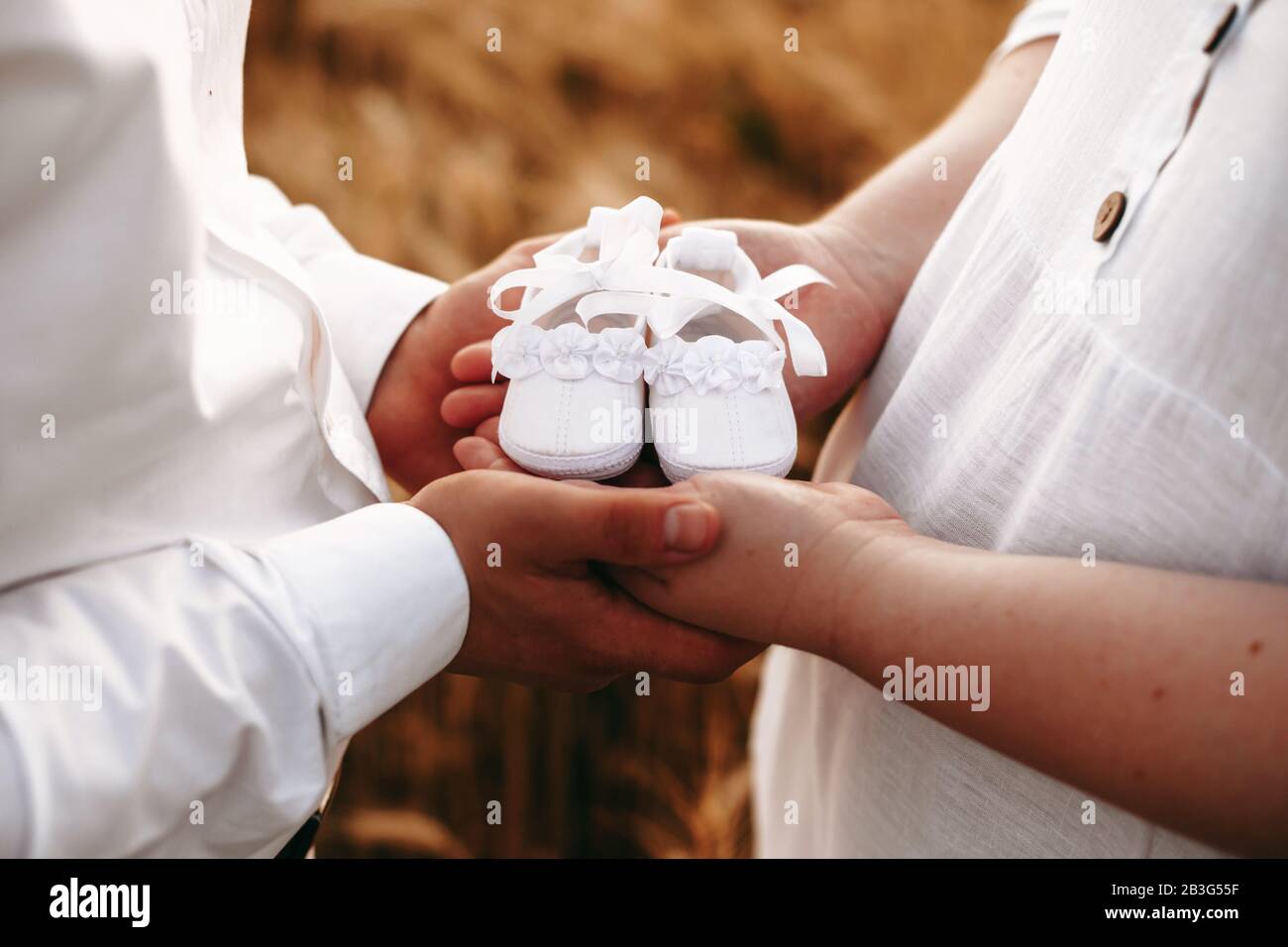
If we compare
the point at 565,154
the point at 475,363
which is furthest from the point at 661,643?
the point at 565,154

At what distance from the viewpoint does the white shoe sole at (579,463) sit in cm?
81

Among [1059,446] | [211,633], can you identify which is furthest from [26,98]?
[1059,446]

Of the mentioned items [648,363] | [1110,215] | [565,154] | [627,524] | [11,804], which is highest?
[565,154]

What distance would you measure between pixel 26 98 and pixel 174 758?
14.7 inches

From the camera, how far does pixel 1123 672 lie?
1.82ft

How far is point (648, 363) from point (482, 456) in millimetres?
166

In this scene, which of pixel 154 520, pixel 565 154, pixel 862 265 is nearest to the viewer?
pixel 154 520

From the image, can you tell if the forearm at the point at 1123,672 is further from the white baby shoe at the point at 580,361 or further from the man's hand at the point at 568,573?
the white baby shoe at the point at 580,361

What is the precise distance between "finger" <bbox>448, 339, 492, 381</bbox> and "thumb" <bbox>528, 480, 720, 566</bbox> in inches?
10.1

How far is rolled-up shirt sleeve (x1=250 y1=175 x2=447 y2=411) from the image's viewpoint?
984 mm

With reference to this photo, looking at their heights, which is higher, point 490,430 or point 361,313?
point 361,313

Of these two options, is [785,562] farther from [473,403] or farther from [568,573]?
[473,403]

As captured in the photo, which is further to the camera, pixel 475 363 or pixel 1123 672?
pixel 475 363

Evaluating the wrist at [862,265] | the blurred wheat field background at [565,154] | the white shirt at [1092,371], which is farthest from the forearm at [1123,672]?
the blurred wheat field background at [565,154]
